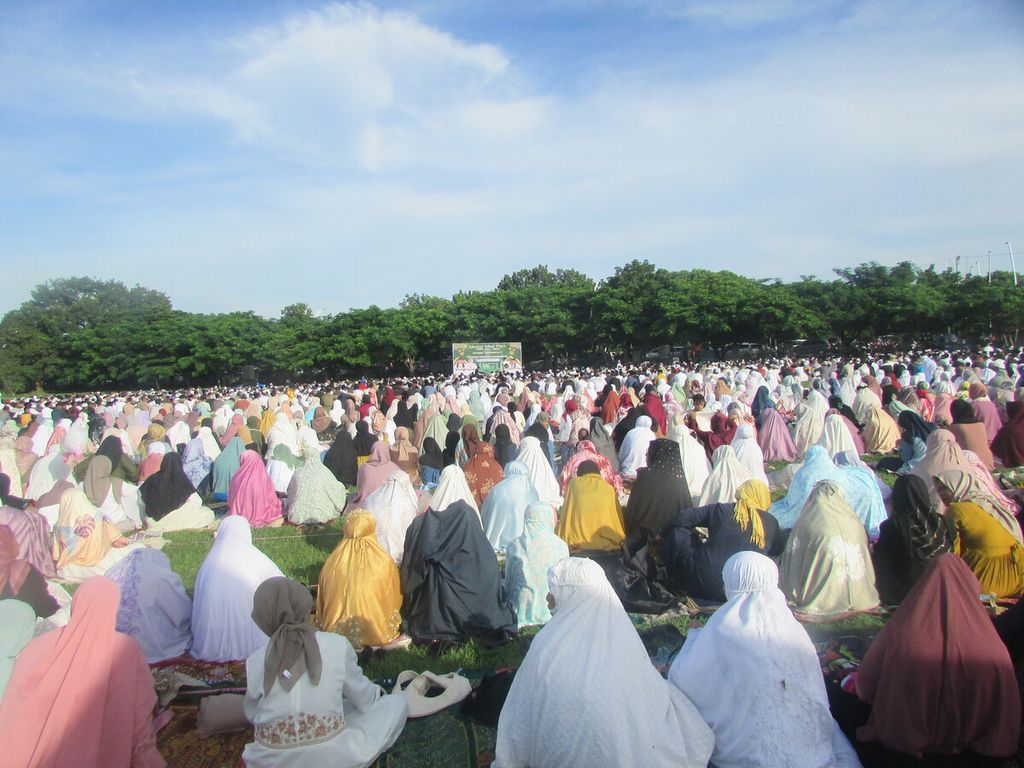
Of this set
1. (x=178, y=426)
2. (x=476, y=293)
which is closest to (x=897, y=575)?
(x=178, y=426)

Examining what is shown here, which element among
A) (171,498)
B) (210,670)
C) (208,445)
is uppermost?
(208,445)

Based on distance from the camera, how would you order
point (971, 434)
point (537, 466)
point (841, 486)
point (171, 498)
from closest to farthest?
point (841, 486), point (537, 466), point (971, 434), point (171, 498)

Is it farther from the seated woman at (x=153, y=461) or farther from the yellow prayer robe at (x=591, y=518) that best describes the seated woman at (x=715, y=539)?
the seated woman at (x=153, y=461)

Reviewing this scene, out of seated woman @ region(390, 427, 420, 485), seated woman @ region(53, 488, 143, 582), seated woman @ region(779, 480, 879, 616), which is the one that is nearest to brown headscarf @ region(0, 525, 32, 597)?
seated woman @ region(53, 488, 143, 582)

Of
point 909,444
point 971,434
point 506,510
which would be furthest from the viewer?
point 909,444

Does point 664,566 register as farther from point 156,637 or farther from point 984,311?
point 984,311

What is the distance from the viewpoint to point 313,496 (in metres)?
8.20

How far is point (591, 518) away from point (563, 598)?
306cm

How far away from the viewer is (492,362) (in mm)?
30062

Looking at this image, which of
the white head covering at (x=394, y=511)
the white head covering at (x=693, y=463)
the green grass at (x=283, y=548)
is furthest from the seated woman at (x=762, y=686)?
the white head covering at (x=693, y=463)

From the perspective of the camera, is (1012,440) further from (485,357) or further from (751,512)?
(485,357)

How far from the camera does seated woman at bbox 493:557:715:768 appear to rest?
281 centimetres

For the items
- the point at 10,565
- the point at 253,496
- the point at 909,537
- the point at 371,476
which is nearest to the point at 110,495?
the point at 253,496

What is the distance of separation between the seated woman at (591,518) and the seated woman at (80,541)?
3.73 meters
